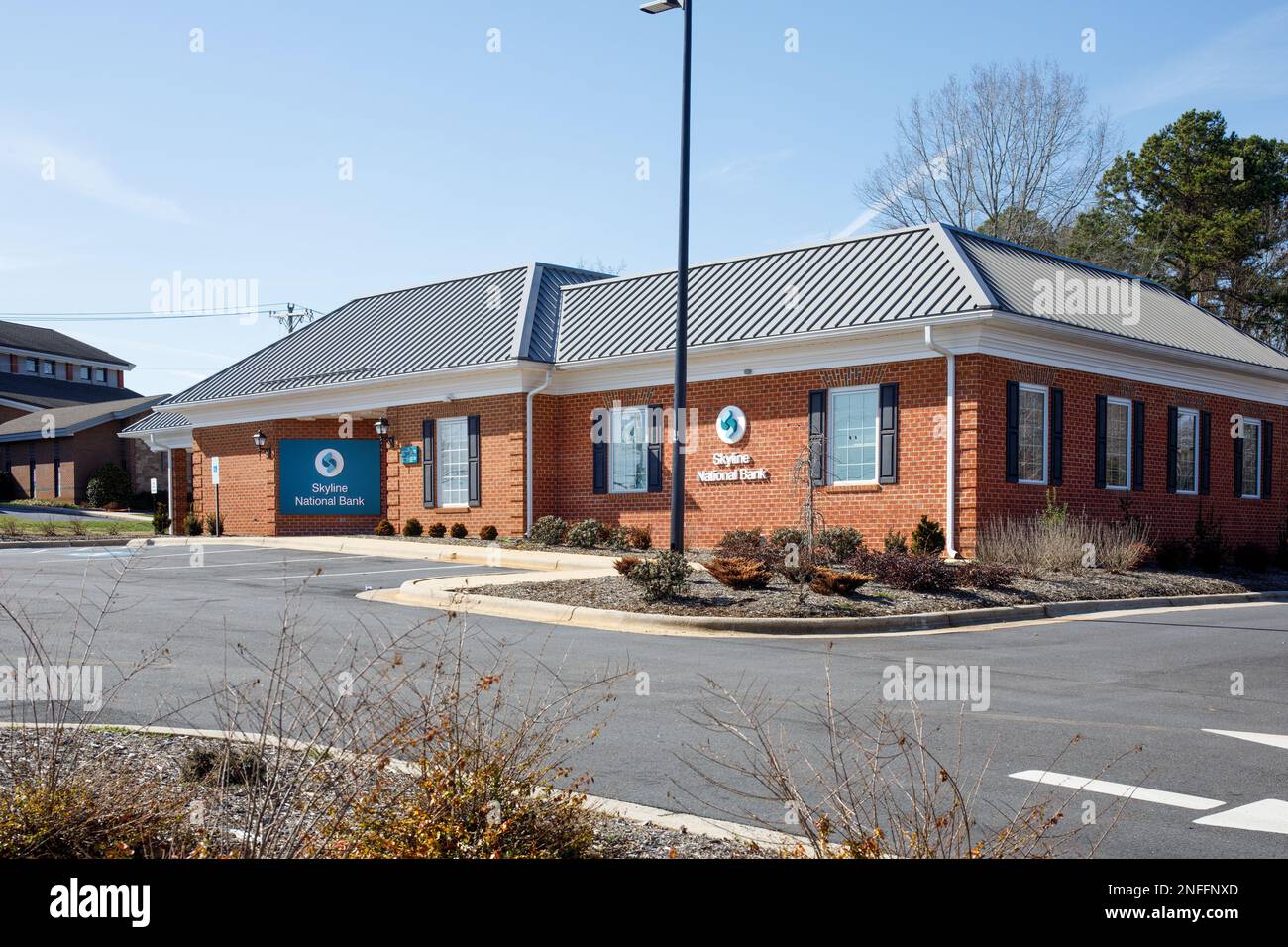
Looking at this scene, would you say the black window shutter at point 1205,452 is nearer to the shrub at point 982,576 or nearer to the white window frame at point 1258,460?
the white window frame at point 1258,460

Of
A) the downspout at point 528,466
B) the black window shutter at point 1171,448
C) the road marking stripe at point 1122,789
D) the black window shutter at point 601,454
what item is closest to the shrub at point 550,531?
the downspout at point 528,466

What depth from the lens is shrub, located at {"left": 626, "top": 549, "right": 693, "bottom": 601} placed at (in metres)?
15.3

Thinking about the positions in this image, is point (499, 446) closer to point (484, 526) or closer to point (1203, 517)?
point (484, 526)

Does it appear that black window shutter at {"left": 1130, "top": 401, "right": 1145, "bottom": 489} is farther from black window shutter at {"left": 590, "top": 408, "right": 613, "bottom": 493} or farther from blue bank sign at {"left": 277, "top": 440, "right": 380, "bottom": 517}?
blue bank sign at {"left": 277, "top": 440, "right": 380, "bottom": 517}

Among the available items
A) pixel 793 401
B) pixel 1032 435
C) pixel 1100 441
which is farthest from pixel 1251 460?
pixel 793 401

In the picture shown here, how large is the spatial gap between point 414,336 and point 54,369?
1943 inches

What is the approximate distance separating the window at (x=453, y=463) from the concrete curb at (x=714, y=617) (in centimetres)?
983

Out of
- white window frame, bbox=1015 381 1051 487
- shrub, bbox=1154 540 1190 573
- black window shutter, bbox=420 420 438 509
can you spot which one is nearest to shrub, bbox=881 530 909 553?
white window frame, bbox=1015 381 1051 487

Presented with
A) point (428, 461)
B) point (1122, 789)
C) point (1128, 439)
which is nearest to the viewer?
point (1122, 789)

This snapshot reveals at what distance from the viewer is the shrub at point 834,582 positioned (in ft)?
50.9

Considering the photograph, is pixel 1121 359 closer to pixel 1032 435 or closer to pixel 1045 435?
pixel 1045 435

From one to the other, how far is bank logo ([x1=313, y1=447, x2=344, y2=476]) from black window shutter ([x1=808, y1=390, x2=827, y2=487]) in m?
13.2

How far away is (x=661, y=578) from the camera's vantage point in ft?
50.2

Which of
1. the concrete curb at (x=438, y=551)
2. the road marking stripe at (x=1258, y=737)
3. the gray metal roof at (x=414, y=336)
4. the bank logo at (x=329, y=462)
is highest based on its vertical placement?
the gray metal roof at (x=414, y=336)
